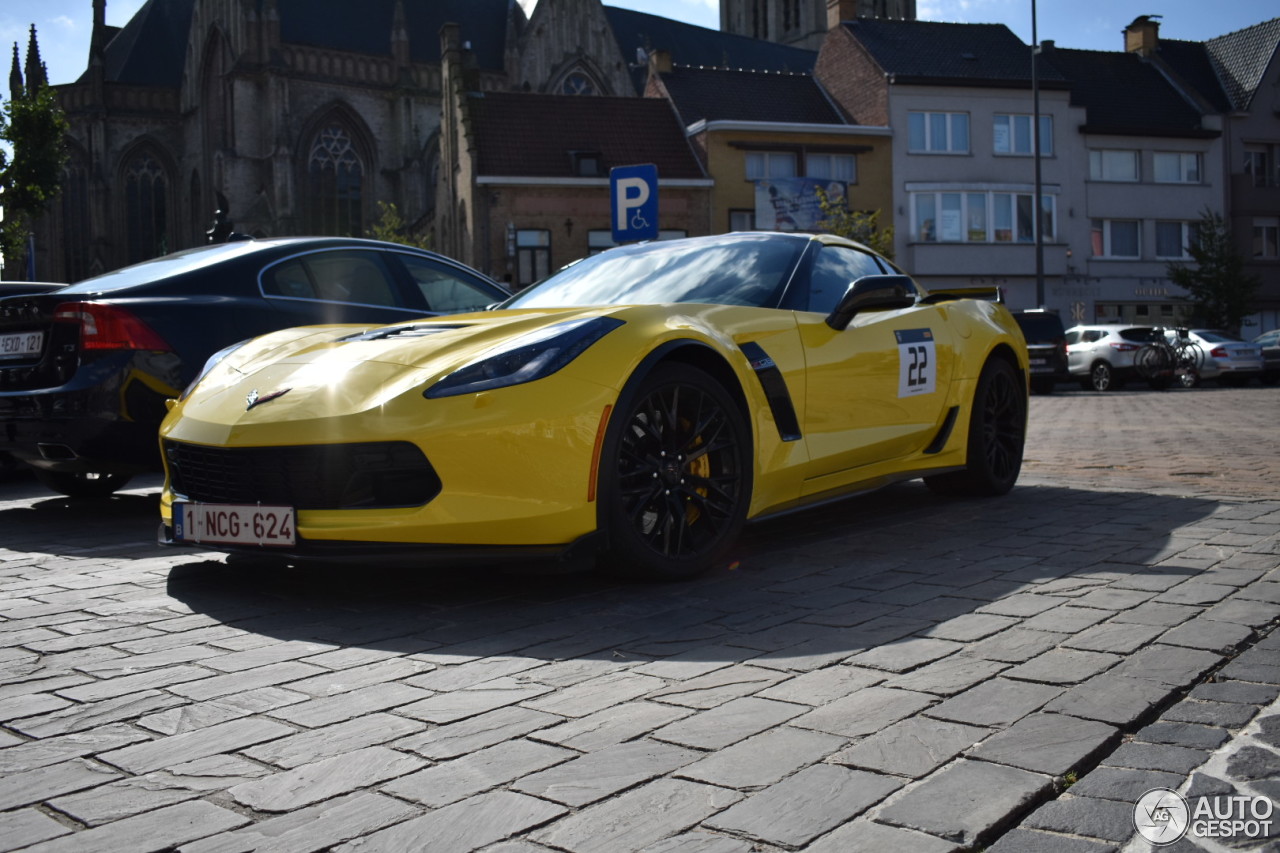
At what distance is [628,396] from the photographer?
4.35m

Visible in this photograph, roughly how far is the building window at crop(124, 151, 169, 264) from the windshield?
54.8 meters

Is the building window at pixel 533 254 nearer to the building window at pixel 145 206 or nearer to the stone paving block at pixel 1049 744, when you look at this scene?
the building window at pixel 145 206

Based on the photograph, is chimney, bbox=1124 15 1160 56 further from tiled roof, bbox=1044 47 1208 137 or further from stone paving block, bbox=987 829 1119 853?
stone paving block, bbox=987 829 1119 853

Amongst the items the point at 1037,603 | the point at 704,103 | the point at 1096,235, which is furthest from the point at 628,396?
the point at 1096,235

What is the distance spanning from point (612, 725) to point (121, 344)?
4374 mm

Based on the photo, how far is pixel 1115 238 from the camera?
47.4 metres

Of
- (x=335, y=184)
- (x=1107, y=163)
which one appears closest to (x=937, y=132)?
(x=1107, y=163)

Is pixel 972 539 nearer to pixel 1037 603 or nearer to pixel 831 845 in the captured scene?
pixel 1037 603

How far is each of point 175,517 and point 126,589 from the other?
0.42 m

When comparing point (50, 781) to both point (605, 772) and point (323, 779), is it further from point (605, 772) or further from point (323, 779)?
point (605, 772)

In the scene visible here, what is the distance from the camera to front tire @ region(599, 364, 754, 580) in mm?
4332

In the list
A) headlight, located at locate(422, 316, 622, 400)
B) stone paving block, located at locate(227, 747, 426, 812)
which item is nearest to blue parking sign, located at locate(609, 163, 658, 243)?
headlight, located at locate(422, 316, 622, 400)

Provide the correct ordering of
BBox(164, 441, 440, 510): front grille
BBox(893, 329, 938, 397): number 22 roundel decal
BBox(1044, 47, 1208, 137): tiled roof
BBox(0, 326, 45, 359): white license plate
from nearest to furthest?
BBox(164, 441, 440, 510): front grille → BBox(893, 329, 938, 397): number 22 roundel decal → BBox(0, 326, 45, 359): white license plate → BBox(1044, 47, 1208, 137): tiled roof

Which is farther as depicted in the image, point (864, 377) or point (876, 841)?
point (864, 377)
